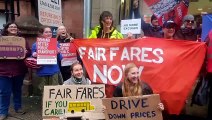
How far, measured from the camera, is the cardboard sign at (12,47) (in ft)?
20.7

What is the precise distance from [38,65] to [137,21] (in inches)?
74.5

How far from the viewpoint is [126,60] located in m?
5.63

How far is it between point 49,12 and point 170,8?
258 centimetres

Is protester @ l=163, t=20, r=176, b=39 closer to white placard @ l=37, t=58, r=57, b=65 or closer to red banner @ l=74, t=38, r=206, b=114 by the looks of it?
red banner @ l=74, t=38, r=206, b=114

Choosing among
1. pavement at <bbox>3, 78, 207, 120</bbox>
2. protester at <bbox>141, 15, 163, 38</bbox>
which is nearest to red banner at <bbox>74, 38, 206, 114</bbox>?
pavement at <bbox>3, 78, 207, 120</bbox>

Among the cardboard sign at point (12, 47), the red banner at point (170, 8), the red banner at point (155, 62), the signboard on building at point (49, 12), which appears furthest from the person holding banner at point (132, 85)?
the red banner at point (170, 8)

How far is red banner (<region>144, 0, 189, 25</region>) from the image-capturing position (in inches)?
306

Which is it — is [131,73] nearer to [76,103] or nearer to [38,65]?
[76,103]

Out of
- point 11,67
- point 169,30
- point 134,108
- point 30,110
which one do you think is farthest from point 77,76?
point 30,110

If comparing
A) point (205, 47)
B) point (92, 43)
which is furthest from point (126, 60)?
point (205, 47)

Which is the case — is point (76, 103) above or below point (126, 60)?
below

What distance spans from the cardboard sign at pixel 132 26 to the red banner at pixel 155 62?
38.5 inches

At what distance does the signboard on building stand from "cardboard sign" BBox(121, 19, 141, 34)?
130 cm

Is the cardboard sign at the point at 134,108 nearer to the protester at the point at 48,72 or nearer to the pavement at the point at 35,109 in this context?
the pavement at the point at 35,109
